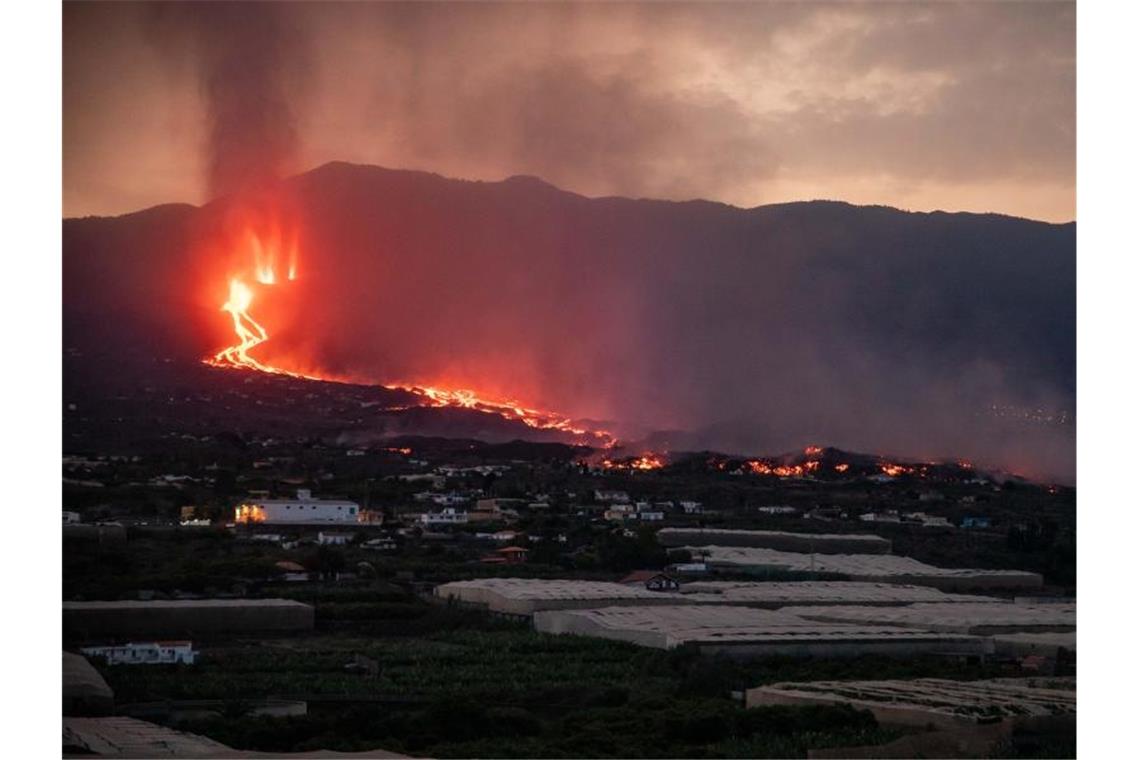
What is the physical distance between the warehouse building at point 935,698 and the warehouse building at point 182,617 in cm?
539

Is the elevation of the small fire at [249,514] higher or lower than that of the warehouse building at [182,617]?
higher

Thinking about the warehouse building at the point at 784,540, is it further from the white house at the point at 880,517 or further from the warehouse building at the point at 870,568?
the white house at the point at 880,517

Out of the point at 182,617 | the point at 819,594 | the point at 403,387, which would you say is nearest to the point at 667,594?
the point at 819,594

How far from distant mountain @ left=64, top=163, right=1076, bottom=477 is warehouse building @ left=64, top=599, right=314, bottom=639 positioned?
24.5 ft

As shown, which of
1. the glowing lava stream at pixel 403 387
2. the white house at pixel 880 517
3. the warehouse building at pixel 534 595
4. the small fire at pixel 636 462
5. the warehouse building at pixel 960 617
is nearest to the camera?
the warehouse building at pixel 960 617

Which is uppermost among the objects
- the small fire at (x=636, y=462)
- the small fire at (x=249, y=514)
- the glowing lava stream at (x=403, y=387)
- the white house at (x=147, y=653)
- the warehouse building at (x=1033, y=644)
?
the glowing lava stream at (x=403, y=387)

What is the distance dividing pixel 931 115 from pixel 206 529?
32.8 feet

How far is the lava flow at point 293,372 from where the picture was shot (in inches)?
1035

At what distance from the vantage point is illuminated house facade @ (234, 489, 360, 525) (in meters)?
23.8

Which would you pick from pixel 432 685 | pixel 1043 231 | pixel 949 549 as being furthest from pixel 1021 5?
pixel 432 685

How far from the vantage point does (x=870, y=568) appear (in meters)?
23.2

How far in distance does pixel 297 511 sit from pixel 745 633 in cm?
984

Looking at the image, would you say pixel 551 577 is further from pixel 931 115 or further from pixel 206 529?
pixel 931 115

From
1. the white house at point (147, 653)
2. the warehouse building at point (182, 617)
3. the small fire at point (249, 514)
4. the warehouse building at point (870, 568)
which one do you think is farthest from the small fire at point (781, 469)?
the white house at point (147, 653)
